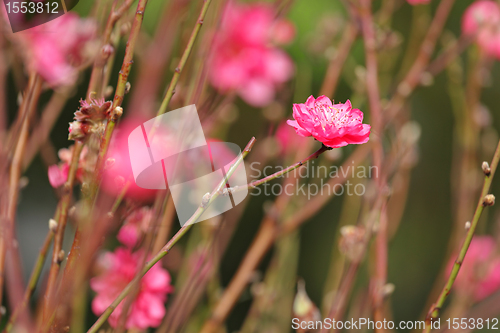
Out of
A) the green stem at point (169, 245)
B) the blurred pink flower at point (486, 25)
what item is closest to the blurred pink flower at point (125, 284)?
the green stem at point (169, 245)

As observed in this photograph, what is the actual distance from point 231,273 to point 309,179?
0.34m

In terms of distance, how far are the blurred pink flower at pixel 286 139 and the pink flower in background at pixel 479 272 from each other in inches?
14.6

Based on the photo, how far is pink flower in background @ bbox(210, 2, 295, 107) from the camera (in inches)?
33.7

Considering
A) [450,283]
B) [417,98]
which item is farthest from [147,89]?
[417,98]

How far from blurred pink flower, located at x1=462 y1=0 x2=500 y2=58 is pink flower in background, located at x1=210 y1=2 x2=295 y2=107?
1.25 feet

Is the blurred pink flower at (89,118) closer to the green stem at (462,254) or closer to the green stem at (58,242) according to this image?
the green stem at (58,242)

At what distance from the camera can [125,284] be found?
501 millimetres

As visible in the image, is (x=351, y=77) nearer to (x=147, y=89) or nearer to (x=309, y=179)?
(x=309, y=179)

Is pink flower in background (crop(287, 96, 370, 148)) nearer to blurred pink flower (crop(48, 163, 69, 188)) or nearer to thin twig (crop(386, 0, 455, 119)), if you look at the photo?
blurred pink flower (crop(48, 163, 69, 188))

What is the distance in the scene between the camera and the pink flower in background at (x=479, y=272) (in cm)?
72

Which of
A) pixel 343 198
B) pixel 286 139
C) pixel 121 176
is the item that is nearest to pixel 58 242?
pixel 121 176

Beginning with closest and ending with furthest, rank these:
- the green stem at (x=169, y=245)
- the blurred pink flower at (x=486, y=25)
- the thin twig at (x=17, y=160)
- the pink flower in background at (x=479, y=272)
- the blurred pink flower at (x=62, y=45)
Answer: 1. the green stem at (x=169, y=245)
2. the thin twig at (x=17, y=160)
3. the blurred pink flower at (x=62, y=45)
4. the pink flower in background at (x=479, y=272)
5. the blurred pink flower at (x=486, y=25)

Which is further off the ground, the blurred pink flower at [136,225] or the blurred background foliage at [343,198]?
the blurred pink flower at [136,225]

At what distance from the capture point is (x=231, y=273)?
1119mm
